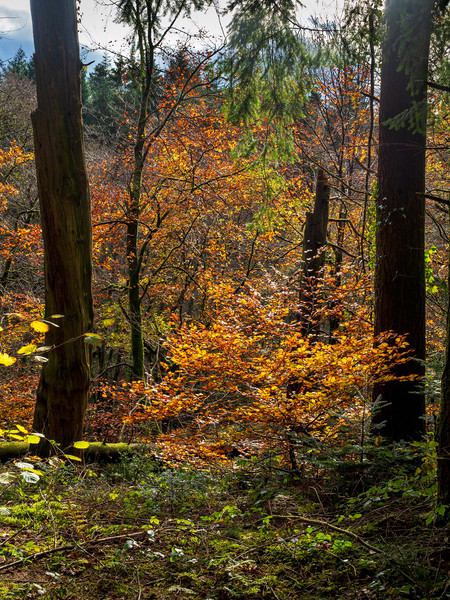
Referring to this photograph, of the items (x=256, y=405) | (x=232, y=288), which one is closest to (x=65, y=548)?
(x=256, y=405)

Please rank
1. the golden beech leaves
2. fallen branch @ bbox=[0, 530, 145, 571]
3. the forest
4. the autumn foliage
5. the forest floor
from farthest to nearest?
the autumn foliage < the golden beech leaves < the forest < fallen branch @ bbox=[0, 530, 145, 571] < the forest floor

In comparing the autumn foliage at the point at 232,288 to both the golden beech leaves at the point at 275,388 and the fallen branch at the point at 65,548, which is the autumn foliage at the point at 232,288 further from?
the fallen branch at the point at 65,548

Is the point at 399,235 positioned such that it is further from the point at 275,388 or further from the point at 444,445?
the point at 444,445

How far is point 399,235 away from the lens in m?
5.34

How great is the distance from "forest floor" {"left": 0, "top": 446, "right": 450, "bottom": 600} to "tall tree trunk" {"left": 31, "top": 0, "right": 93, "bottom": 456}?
0.72 m

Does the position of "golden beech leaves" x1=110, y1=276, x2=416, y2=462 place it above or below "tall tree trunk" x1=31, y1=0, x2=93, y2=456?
below

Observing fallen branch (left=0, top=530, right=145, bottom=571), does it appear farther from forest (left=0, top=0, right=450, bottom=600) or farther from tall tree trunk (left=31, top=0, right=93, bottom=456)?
tall tree trunk (left=31, top=0, right=93, bottom=456)

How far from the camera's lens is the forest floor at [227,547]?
7.36 feet

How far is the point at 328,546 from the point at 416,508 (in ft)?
2.56

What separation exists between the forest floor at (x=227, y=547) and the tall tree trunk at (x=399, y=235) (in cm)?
116

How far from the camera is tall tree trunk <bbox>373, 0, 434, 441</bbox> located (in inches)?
199

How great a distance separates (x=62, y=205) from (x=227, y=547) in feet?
9.67

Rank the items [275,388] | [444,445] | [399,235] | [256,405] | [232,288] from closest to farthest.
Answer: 1. [444,445]
2. [275,388]
3. [256,405]
4. [399,235]
5. [232,288]

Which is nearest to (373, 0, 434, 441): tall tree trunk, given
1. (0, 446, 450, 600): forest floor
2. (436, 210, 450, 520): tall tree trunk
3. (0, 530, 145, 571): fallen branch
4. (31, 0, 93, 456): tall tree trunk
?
(0, 446, 450, 600): forest floor
